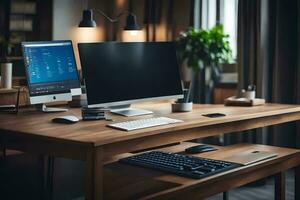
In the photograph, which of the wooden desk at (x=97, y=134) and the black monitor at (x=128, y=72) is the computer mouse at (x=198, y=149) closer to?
the wooden desk at (x=97, y=134)

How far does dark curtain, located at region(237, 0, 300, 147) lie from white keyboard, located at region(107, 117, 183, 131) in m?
2.32

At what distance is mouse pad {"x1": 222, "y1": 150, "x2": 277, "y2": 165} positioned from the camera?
9.96ft

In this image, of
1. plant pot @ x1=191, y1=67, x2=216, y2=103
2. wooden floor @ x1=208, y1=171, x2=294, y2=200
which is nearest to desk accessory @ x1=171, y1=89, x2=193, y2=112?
wooden floor @ x1=208, y1=171, x2=294, y2=200

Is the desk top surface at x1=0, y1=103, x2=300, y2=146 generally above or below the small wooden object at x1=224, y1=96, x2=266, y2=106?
below

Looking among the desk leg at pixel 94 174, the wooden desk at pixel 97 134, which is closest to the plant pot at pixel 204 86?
the wooden desk at pixel 97 134

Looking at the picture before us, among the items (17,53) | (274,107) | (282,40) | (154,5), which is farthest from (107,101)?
(17,53)

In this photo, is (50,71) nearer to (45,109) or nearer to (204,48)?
(45,109)

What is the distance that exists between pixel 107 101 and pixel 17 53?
462 cm

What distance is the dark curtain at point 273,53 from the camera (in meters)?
5.05

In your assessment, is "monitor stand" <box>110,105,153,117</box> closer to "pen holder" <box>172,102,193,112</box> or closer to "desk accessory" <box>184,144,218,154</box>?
"pen holder" <box>172,102,193,112</box>

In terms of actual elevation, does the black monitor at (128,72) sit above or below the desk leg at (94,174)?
above

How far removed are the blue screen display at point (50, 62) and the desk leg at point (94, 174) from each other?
3.45 feet

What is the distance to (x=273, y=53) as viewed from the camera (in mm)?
5129

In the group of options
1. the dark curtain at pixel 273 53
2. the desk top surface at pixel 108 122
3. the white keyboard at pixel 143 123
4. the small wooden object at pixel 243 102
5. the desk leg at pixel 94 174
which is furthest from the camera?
the dark curtain at pixel 273 53
